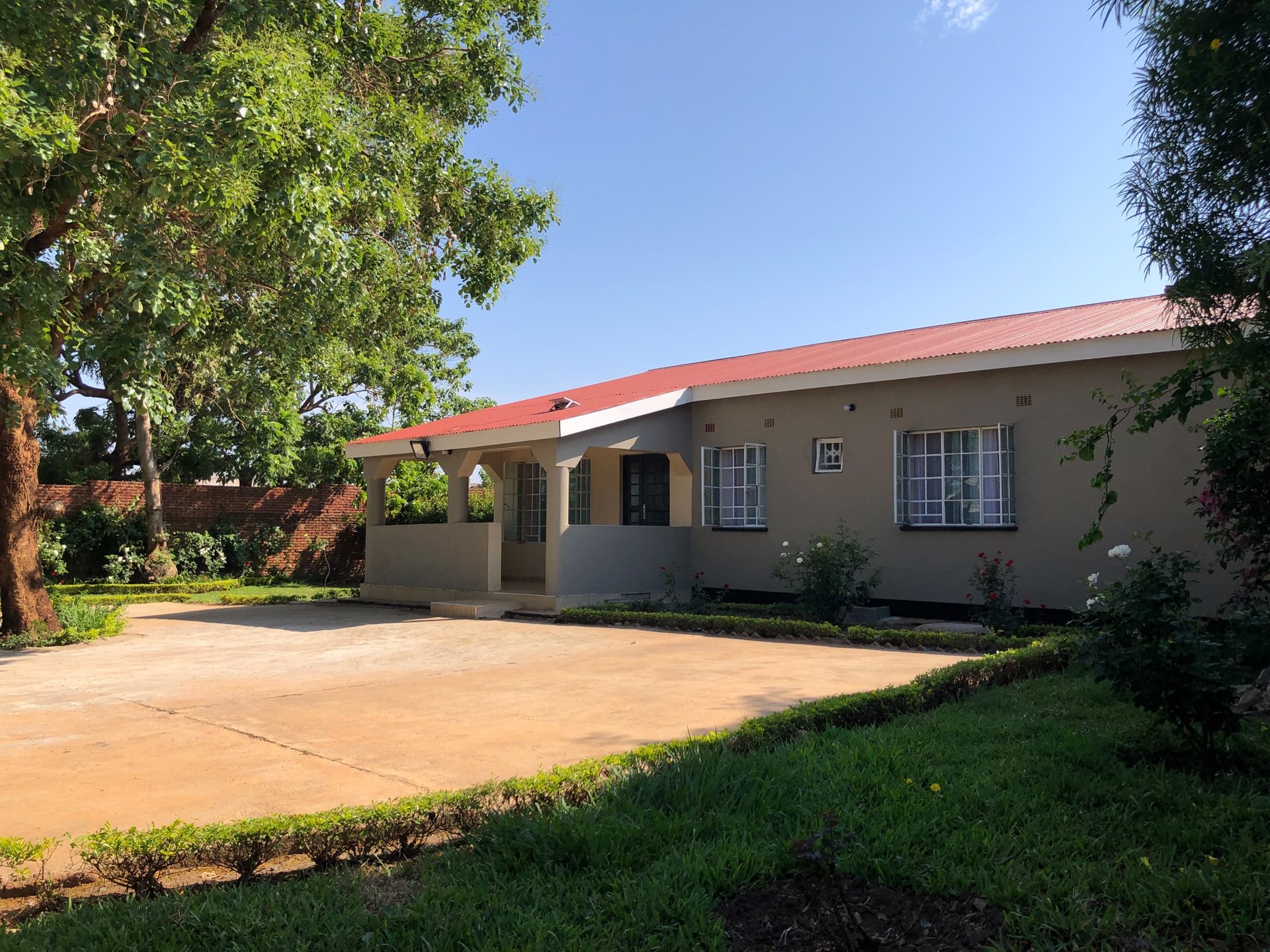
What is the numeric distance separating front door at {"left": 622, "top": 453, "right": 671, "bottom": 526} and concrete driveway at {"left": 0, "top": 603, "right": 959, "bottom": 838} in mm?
4448

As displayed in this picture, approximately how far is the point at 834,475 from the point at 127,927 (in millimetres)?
11432

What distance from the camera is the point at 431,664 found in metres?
9.92

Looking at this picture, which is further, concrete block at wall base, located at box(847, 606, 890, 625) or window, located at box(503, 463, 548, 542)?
window, located at box(503, 463, 548, 542)

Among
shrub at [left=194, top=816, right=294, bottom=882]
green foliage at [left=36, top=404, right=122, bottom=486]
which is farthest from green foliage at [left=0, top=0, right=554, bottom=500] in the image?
green foliage at [left=36, top=404, right=122, bottom=486]

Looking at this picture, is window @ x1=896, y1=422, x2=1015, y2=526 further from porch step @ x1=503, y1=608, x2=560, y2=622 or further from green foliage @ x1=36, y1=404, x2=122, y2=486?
green foliage @ x1=36, y1=404, x2=122, y2=486

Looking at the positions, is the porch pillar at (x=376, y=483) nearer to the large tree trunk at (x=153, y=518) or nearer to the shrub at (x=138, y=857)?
the large tree trunk at (x=153, y=518)

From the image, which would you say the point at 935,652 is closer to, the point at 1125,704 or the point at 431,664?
the point at 1125,704

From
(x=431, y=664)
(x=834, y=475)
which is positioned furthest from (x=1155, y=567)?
(x=834, y=475)

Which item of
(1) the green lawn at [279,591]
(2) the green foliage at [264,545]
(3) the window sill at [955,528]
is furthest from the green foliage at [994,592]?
(2) the green foliage at [264,545]

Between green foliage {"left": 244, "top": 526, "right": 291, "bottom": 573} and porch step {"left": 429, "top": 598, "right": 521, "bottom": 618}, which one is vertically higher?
green foliage {"left": 244, "top": 526, "right": 291, "bottom": 573}

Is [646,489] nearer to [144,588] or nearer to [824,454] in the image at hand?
[824,454]

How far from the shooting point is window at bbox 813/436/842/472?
13758 mm

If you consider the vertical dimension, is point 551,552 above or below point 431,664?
above

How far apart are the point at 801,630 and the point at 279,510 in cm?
1627
